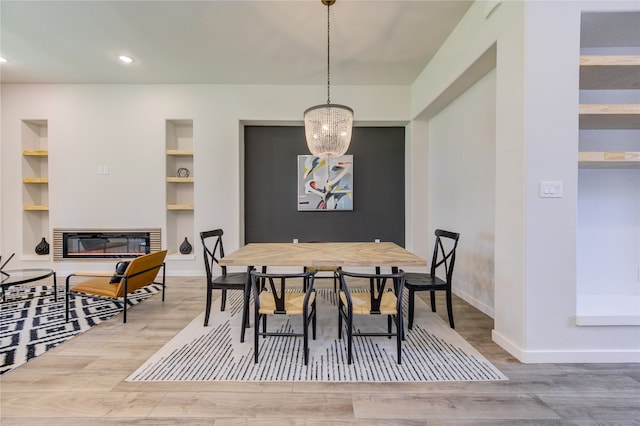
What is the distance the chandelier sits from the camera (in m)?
2.52

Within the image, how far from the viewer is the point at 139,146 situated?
4328 millimetres

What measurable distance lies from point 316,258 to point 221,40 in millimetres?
2784

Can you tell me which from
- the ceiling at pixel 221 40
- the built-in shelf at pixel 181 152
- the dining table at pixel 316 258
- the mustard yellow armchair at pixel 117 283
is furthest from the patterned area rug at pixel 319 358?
the ceiling at pixel 221 40

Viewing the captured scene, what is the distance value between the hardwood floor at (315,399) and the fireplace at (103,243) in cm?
255

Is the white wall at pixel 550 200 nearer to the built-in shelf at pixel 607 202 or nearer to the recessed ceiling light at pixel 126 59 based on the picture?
the built-in shelf at pixel 607 202

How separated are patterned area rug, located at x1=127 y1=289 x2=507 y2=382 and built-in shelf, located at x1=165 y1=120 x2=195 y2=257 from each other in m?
2.37

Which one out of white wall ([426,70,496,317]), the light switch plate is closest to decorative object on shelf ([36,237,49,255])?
white wall ([426,70,496,317])

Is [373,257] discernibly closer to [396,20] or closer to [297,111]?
[396,20]

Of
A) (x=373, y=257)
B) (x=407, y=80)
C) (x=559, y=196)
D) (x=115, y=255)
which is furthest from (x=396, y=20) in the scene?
(x=115, y=255)

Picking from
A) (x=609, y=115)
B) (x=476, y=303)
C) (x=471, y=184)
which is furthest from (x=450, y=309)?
(x=609, y=115)

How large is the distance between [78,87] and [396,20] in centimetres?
487

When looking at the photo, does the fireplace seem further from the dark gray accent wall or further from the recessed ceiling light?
the recessed ceiling light

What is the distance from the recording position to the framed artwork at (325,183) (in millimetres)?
4535

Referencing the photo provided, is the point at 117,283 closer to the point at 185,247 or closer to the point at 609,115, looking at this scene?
the point at 185,247
